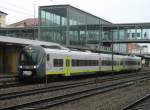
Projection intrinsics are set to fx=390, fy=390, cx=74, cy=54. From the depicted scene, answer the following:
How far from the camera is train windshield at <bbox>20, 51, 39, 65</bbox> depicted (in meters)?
28.2

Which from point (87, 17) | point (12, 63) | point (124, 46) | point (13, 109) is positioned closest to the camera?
point (13, 109)

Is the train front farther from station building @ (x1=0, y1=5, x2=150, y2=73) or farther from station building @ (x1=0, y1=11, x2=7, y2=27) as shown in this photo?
station building @ (x1=0, y1=11, x2=7, y2=27)

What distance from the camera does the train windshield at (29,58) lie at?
28.2 metres

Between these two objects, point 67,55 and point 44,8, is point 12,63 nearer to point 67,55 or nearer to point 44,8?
point 67,55

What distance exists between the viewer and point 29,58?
2852 cm

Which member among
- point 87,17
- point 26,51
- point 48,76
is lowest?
point 48,76

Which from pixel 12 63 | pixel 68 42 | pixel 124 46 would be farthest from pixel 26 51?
pixel 124 46

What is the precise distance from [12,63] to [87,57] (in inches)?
346

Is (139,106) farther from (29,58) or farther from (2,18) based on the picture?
(2,18)

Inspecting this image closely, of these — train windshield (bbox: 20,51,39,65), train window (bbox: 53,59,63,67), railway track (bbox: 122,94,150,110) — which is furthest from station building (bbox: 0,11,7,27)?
railway track (bbox: 122,94,150,110)

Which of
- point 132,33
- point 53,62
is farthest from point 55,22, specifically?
point 53,62

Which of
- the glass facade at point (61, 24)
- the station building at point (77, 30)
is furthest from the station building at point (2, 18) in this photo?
the glass facade at point (61, 24)

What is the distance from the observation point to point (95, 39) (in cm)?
7381

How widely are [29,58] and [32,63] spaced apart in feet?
1.83
